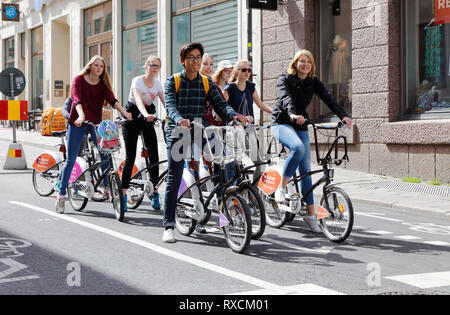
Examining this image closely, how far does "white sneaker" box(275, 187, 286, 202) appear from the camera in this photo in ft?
21.4

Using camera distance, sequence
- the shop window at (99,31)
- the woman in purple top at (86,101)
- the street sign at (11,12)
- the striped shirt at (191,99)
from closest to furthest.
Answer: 1. the striped shirt at (191,99)
2. the woman in purple top at (86,101)
3. the street sign at (11,12)
4. the shop window at (99,31)

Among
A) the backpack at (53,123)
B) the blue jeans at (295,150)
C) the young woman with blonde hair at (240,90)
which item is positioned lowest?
the blue jeans at (295,150)

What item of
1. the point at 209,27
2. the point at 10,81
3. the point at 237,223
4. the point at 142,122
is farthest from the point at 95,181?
the point at 209,27

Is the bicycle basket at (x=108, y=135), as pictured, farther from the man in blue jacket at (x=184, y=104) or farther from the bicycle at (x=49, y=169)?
the man in blue jacket at (x=184, y=104)

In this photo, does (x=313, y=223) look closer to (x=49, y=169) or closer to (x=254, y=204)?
(x=254, y=204)

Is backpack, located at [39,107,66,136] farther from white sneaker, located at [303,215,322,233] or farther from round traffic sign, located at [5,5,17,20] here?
round traffic sign, located at [5,5,17,20]

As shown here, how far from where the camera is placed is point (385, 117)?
39.8ft

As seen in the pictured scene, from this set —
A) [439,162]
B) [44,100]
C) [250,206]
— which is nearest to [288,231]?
[250,206]

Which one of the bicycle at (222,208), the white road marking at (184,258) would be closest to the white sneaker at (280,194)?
the bicycle at (222,208)

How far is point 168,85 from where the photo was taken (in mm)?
5863

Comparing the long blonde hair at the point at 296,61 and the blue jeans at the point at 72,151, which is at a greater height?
the long blonde hair at the point at 296,61

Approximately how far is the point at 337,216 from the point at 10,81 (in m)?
10.2

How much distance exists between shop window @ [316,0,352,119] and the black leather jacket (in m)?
7.03

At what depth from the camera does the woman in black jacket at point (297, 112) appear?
6.46m
